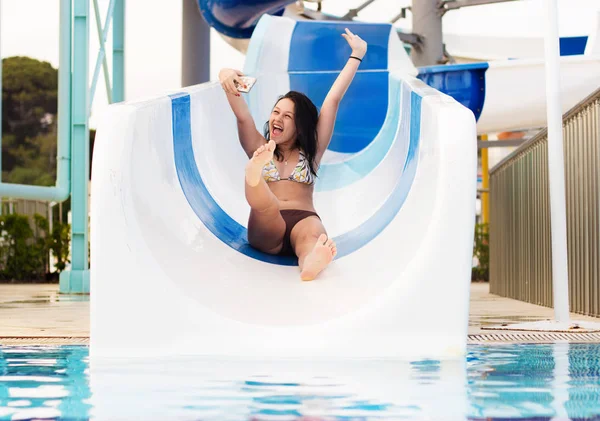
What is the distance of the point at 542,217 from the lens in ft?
15.9

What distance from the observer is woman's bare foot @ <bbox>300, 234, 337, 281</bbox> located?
8.02 feet

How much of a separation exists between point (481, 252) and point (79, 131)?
4.70 m

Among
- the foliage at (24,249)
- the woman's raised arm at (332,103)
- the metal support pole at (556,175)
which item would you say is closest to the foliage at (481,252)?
the foliage at (24,249)

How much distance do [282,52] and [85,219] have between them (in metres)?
2.23

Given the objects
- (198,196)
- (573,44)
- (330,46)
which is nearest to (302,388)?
(198,196)

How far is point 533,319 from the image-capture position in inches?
145

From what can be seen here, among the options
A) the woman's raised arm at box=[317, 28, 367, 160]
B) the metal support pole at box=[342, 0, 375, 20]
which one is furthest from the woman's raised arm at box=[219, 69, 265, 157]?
the metal support pole at box=[342, 0, 375, 20]

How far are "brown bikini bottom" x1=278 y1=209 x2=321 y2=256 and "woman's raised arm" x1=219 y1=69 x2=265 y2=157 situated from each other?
0.50 metres

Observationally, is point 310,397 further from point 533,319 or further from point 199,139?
point 533,319

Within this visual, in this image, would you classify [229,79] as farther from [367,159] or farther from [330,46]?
[330,46]

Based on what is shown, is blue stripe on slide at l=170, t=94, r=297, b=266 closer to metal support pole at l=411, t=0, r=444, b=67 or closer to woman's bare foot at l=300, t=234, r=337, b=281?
woman's bare foot at l=300, t=234, r=337, b=281

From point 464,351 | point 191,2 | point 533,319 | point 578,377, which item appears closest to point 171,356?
point 464,351

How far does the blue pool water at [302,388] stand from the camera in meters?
1.44

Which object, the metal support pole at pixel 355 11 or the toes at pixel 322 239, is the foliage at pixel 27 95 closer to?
the metal support pole at pixel 355 11
